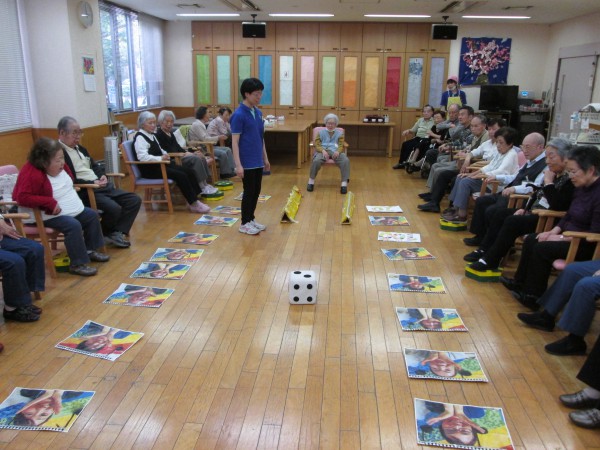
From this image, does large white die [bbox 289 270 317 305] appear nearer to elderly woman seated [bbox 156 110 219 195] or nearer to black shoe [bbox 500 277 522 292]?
black shoe [bbox 500 277 522 292]

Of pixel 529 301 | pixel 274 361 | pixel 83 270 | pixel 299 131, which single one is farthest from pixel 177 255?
pixel 299 131

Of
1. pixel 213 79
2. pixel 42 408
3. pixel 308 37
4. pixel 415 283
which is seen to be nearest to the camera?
pixel 42 408

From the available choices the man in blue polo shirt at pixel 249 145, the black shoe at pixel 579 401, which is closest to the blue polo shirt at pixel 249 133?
the man in blue polo shirt at pixel 249 145

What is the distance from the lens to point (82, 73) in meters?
7.34

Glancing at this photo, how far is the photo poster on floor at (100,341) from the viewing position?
3.09 m

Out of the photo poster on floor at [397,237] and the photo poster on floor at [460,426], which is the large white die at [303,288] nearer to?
the photo poster on floor at [460,426]

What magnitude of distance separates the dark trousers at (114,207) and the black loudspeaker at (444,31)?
7639 millimetres

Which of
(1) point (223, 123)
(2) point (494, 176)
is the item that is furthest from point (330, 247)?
(1) point (223, 123)

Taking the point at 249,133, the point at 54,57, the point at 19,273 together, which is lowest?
the point at 19,273

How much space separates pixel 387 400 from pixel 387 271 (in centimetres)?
193

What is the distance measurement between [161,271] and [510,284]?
2928mm

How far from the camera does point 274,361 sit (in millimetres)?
3029

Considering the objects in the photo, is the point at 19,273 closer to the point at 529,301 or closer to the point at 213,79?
the point at 529,301

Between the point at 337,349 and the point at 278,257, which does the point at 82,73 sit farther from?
the point at 337,349
